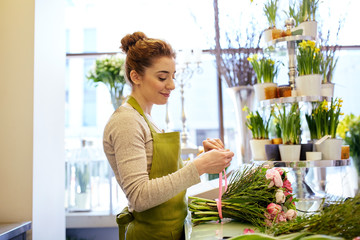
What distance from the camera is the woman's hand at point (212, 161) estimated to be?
107 cm

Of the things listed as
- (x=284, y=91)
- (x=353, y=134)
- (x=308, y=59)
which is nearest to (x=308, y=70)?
(x=308, y=59)

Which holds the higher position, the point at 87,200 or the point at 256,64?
the point at 256,64

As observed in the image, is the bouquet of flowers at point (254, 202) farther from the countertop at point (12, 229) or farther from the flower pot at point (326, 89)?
the flower pot at point (326, 89)

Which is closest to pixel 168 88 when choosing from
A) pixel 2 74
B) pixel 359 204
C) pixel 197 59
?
pixel 359 204

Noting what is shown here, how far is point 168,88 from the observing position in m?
1.25

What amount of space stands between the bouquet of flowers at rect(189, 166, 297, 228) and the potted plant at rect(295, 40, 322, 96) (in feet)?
2.79

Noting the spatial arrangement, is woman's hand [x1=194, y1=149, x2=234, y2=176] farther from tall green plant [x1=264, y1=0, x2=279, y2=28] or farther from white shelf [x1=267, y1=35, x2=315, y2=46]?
tall green plant [x1=264, y1=0, x2=279, y2=28]

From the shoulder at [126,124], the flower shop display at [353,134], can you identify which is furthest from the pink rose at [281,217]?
the flower shop display at [353,134]

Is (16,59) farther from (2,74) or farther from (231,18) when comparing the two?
(231,18)

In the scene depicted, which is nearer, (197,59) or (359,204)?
(359,204)

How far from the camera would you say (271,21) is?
2.15 meters

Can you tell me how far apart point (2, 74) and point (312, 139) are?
1772mm

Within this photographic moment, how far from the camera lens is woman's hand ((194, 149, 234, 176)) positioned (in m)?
1.07

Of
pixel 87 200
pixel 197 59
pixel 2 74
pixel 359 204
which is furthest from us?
pixel 87 200
